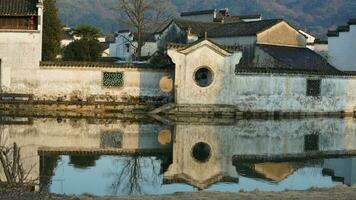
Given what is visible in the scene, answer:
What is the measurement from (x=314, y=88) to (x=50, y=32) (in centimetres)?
1751

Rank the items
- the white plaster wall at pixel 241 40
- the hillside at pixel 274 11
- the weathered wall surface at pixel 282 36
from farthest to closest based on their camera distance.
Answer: the hillside at pixel 274 11
the weathered wall surface at pixel 282 36
the white plaster wall at pixel 241 40

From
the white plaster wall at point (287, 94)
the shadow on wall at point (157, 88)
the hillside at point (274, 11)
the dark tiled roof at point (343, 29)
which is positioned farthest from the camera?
the hillside at point (274, 11)

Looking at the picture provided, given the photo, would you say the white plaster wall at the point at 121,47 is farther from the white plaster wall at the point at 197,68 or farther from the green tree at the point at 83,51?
the white plaster wall at the point at 197,68

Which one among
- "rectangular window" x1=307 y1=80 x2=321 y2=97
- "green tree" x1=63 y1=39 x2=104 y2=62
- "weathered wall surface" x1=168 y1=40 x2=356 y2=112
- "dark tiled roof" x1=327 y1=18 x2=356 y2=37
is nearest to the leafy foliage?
"green tree" x1=63 y1=39 x2=104 y2=62

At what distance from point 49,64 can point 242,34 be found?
15.9 metres

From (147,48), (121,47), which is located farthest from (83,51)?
(121,47)

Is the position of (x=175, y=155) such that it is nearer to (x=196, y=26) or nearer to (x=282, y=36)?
(x=282, y=36)

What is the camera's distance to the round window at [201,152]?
18.2m

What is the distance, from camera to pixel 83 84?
3400 centimetres

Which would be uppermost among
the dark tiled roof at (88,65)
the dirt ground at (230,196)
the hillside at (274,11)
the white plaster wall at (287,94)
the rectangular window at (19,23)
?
the hillside at (274,11)

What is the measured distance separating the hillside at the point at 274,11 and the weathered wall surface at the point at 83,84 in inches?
4613

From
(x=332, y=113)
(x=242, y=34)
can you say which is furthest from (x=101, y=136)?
(x=242, y=34)

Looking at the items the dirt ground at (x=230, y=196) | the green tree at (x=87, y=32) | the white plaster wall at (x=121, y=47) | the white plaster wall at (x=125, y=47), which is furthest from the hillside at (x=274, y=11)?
the dirt ground at (x=230, y=196)

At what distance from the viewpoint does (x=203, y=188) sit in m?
13.5
